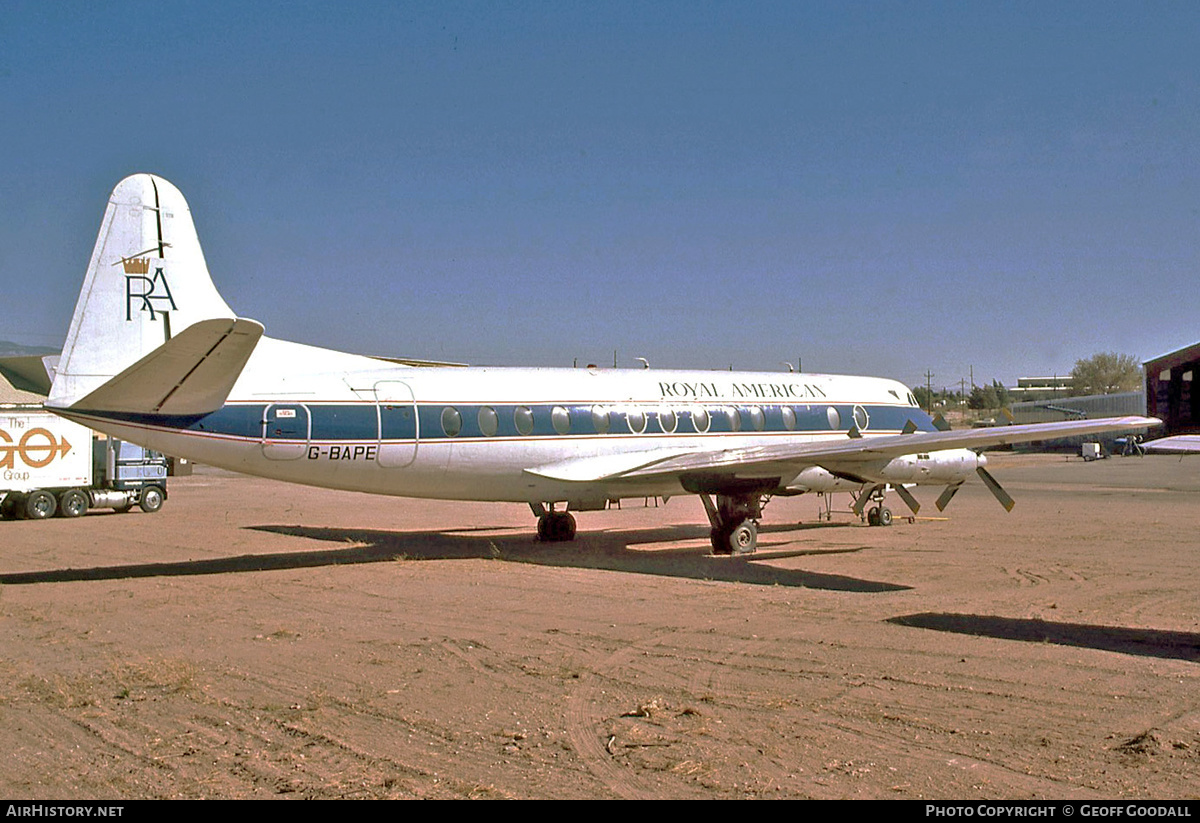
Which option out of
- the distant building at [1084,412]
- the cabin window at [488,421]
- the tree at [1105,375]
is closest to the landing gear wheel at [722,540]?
the cabin window at [488,421]

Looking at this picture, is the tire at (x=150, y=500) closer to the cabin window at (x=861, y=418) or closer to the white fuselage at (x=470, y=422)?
the white fuselage at (x=470, y=422)

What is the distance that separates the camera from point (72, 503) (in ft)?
99.2

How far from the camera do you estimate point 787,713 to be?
26.7 feet

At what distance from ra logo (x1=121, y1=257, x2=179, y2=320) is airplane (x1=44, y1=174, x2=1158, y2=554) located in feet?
0.07

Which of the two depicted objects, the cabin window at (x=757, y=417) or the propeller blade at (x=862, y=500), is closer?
the cabin window at (x=757, y=417)

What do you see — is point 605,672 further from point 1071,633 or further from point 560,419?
point 560,419

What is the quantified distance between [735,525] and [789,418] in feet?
14.7

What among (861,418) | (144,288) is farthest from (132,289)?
(861,418)

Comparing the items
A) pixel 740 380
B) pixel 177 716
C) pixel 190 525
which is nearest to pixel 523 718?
pixel 177 716

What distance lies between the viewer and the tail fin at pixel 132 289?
48.3 ft

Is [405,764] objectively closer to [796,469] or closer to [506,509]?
[796,469]

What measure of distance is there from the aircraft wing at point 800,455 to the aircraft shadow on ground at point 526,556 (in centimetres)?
169

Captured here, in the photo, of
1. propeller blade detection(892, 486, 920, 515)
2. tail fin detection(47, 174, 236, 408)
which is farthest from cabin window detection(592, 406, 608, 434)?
tail fin detection(47, 174, 236, 408)
